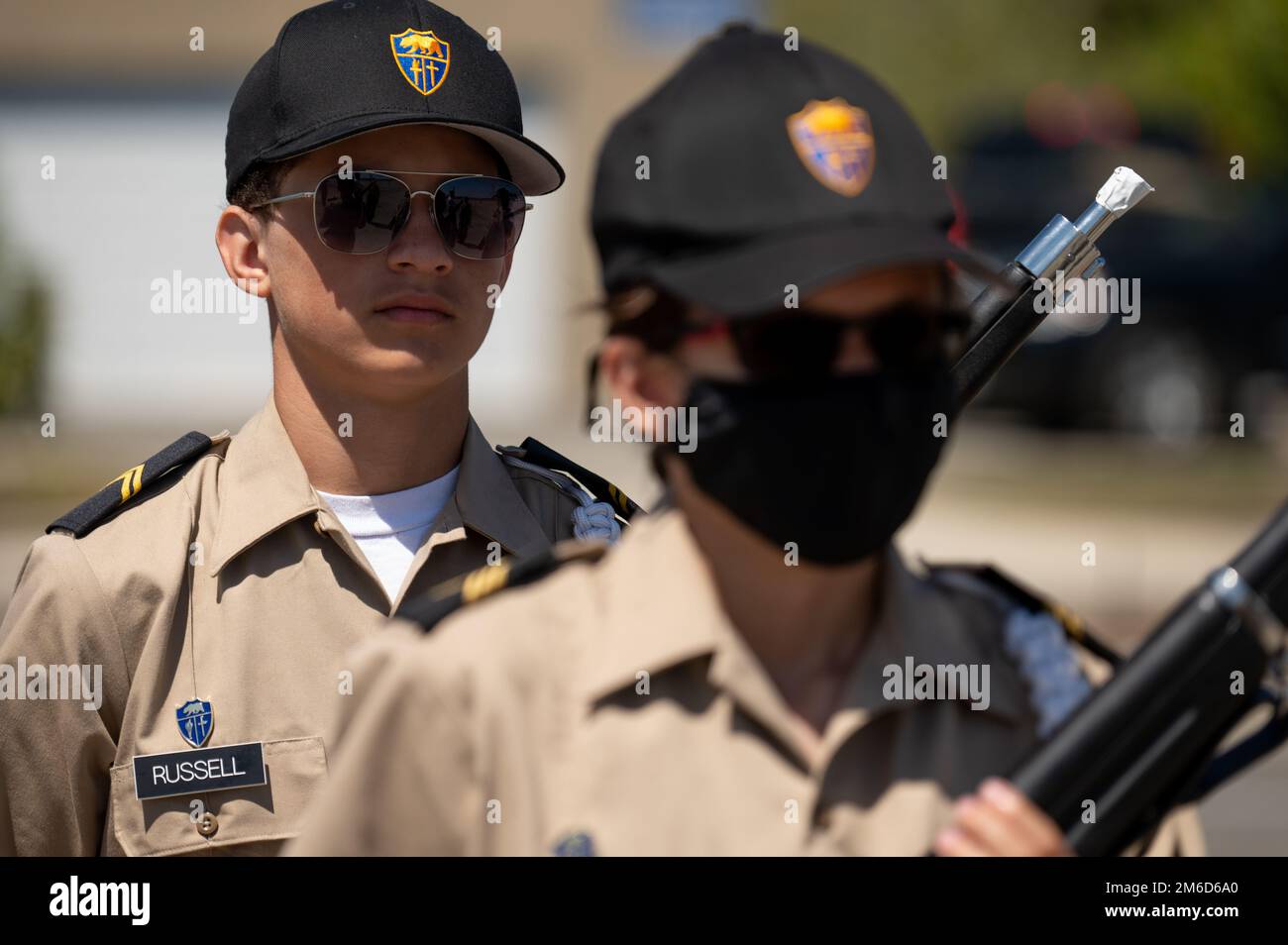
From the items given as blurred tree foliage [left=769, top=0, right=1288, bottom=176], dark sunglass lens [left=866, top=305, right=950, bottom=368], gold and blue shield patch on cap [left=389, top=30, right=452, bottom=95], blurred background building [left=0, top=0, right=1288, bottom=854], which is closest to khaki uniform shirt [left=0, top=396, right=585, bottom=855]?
gold and blue shield patch on cap [left=389, top=30, right=452, bottom=95]

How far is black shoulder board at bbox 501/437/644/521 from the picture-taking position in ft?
9.62

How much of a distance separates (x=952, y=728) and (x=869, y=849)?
0.14m

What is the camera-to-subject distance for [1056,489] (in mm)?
14289

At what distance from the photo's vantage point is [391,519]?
2.72 m

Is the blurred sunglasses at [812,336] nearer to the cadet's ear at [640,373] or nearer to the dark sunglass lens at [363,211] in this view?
the cadet's ear at [640,373]

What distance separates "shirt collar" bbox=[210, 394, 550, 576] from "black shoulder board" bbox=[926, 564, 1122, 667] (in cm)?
→ 91

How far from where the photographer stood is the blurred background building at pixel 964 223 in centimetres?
1346

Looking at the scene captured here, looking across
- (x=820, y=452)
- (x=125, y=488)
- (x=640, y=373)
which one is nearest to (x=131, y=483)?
(x=125, y=488)

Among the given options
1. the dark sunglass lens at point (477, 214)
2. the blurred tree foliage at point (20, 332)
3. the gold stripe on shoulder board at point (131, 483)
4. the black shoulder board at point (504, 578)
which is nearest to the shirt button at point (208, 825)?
the gold stripe on shoulder board at point (131, 483)

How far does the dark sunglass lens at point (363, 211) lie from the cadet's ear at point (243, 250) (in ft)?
0.59

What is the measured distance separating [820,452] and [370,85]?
44.3 inches

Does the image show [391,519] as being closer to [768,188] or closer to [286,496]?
[286,496]
